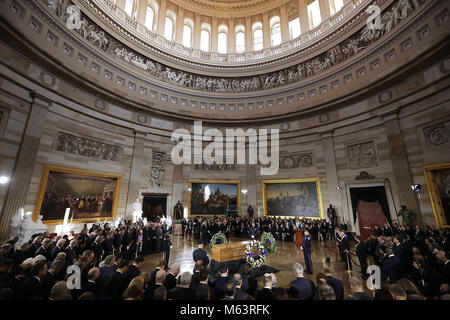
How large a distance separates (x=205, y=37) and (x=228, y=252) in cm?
2390

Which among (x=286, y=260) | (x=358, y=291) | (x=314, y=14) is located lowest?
(x=286, y=260)

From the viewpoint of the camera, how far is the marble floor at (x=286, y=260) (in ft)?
22.0

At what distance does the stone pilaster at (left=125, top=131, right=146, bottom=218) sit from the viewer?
14.7 metres

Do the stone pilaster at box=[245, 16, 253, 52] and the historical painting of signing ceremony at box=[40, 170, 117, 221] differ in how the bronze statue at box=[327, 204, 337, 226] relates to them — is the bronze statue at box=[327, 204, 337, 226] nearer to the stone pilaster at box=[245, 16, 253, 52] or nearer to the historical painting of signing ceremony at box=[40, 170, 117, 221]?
the historical painting of signing ceremony at box=[40, 170, 117, 221]

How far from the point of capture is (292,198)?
16.4 m

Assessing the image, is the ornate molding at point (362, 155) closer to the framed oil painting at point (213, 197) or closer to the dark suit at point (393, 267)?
the framed oil painting at point (213, 197)

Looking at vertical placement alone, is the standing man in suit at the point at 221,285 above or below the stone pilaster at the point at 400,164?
below

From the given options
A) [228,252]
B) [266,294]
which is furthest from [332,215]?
[266,294]

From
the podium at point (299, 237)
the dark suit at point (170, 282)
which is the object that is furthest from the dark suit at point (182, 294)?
the podium at point (299, 237)

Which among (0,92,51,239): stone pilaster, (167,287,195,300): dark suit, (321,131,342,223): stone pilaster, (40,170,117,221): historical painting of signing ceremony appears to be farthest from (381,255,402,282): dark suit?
(0,92,51,239): stone pilaster

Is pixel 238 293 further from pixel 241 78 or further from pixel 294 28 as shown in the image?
pixel 294 28

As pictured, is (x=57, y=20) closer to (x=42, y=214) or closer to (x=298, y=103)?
(x=42, y=214)

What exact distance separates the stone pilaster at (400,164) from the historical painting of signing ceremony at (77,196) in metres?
18.8

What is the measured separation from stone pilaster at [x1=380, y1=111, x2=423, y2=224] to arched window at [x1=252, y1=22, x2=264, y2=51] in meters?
15.2
